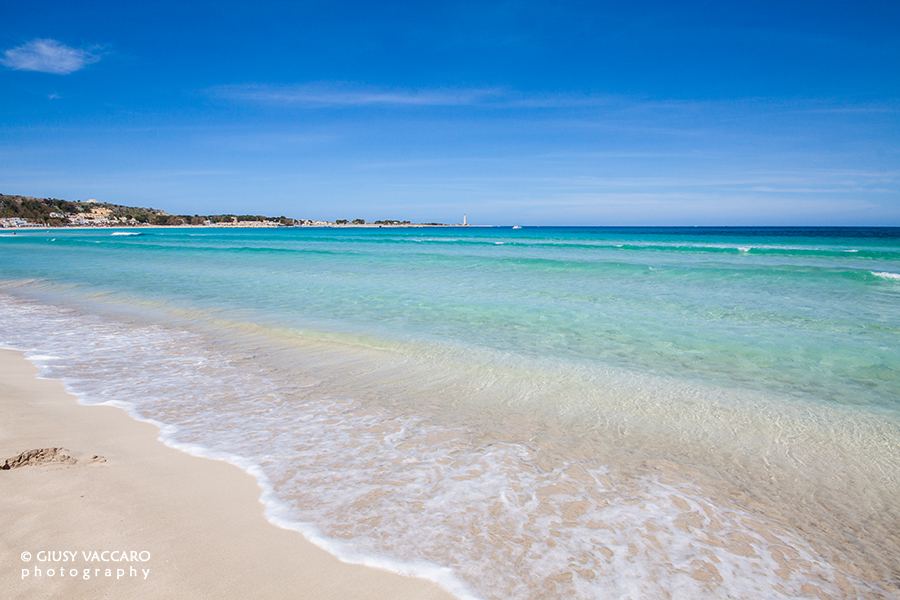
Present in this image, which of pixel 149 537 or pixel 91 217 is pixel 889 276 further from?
pixel 91 217

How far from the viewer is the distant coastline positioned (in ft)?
294

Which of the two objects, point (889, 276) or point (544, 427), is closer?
point (544, 427)

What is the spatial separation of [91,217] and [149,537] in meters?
134

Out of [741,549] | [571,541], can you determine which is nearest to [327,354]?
[571,541]

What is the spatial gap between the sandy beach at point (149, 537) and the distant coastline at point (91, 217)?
4157 inches

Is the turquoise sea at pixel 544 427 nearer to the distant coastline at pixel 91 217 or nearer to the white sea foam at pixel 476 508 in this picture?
the white sea foam at pixel 476 508

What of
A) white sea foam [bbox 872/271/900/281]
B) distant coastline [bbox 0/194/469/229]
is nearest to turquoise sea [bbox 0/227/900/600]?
white sea foam [bbox 872/271/900/281]

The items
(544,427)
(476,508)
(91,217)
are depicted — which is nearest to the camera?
(476,508)

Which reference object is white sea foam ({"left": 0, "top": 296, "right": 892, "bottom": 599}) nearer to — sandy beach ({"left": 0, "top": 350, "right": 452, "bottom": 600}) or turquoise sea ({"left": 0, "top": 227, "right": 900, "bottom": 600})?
turquoise sea ({"left": 0, "top": 227, "right": 900, "bottom": 600})

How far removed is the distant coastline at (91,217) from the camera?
89750mm

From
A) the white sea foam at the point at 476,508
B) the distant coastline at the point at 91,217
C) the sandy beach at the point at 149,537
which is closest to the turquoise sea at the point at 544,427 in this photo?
the white sea foam at the point at 476,508

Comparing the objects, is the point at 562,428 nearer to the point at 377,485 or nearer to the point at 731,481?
the point at 731,481

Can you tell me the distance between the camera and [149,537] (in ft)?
7.81

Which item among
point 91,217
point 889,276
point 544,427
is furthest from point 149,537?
point 91,217
